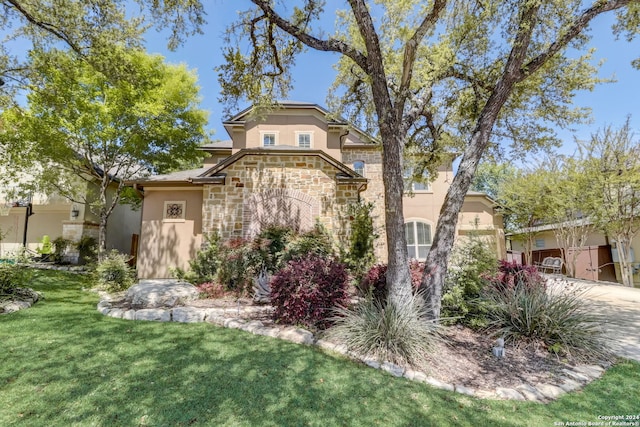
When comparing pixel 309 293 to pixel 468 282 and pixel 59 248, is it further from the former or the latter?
pixel 59 248

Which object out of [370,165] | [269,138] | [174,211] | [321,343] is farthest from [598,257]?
[174,211]

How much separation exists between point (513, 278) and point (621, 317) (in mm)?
3539

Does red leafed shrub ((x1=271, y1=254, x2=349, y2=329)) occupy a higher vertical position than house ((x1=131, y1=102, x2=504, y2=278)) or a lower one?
lower

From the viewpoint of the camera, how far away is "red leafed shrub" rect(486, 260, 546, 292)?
6.66m

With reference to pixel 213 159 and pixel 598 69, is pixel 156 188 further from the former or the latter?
pixel 598 69

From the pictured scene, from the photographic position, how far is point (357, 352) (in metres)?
5.02

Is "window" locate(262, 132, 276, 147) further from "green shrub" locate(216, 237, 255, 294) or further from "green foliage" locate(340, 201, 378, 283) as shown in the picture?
"green foliage" locate(340, 201, 378, 283)

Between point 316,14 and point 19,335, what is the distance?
30.6 ft

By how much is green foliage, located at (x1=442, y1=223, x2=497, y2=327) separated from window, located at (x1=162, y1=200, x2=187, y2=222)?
10928 millimetres

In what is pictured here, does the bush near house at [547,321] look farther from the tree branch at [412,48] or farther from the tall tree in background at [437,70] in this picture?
the tree branch at [412,48]

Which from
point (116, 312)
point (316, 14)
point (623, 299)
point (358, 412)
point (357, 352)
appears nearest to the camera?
point (358, 412)

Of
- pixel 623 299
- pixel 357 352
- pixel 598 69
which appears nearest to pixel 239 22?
pixel 357 352

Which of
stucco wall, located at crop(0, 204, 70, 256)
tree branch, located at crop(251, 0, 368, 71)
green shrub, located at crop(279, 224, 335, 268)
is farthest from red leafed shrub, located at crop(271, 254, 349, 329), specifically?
stucco wall, located at crop(0, 204, 70, 256)

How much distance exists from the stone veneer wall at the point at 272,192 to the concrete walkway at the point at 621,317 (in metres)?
7.49
